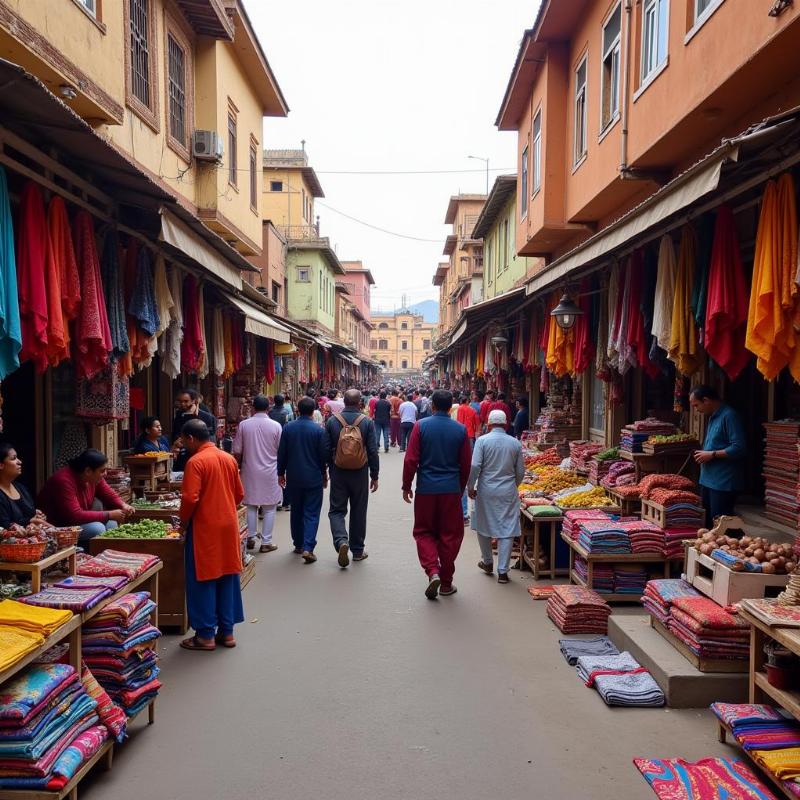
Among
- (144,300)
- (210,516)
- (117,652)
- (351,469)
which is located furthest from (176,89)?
(117,652)

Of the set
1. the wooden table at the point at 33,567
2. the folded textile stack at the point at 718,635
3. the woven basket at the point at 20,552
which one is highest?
the woven basket at the point at 20,552

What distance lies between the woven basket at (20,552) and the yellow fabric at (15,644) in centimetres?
64

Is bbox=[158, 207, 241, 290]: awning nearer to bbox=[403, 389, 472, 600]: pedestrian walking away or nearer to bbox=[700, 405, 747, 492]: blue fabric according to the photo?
bbox=[403, 389, 472, 600]: pedestrian walking away

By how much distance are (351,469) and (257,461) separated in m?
1.34

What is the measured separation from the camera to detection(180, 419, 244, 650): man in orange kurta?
17.2ft

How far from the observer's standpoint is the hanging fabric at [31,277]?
4.42 m

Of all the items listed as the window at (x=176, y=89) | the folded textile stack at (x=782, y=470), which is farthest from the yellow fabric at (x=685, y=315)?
the window at (x=176, y=89)

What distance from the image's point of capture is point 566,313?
9.52 metres

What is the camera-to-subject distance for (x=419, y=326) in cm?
10438

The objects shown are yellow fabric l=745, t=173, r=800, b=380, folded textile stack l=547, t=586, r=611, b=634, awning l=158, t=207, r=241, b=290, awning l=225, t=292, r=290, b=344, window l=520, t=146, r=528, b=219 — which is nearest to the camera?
yellow fabric l=745, t=173, r=800, b=380

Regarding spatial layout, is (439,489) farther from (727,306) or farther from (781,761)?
(781,761)

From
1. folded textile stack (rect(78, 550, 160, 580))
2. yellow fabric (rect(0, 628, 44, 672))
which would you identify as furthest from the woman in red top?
yellow fabric (rect(0, 628, 44, 672))

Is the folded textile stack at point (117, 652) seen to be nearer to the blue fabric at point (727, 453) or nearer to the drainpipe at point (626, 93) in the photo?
the blue fabric at point (727, 453)

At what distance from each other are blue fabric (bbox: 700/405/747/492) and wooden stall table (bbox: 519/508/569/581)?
1890mm
